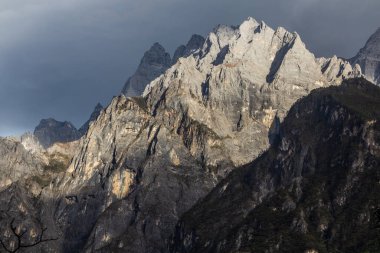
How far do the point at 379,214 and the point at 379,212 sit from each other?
59 cm

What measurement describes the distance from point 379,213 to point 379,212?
0.42 m

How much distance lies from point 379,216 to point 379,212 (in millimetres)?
621

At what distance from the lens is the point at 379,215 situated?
61.5m

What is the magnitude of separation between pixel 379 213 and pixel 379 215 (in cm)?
22

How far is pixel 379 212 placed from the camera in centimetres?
6178

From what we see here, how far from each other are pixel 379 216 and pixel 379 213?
3.14ft

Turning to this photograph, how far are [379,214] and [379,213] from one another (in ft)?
0.58

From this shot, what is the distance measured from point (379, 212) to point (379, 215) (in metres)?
0.40

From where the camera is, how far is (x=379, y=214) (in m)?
61.2

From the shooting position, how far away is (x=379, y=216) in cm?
6222

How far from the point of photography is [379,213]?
201ft
